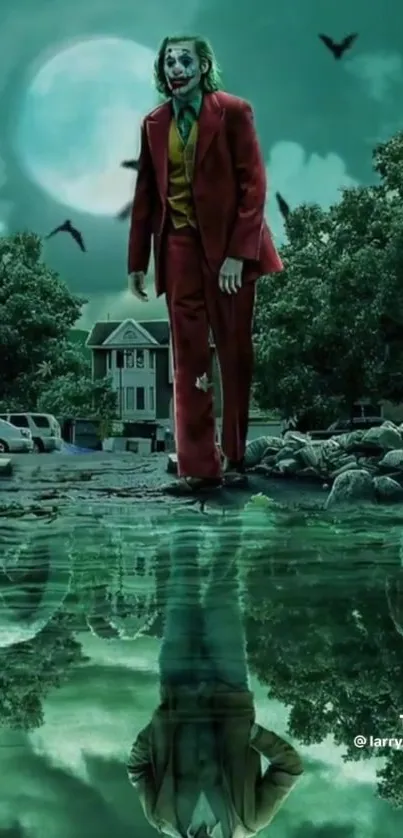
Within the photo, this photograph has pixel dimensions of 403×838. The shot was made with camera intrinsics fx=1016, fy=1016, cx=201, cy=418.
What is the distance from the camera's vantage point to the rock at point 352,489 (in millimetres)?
4469

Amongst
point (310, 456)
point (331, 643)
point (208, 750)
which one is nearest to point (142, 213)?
point (310, 456)

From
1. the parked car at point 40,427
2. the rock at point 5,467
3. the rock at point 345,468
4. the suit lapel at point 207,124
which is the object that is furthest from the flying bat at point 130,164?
the rock at point 345,468

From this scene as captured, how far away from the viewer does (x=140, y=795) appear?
78.2 inches

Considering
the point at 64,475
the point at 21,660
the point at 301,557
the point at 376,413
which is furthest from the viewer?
the point at 376,413

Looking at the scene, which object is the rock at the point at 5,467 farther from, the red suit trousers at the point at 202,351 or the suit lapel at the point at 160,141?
the suit lapel at the point at 160,141

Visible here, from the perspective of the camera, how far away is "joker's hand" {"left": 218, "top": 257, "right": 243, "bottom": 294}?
411 centimetres

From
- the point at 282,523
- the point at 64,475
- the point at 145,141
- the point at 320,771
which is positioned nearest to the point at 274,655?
the point at 320,771

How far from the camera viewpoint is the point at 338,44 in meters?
4.52

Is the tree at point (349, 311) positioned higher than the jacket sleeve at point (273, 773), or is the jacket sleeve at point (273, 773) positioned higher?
the tree at point (349, 311)

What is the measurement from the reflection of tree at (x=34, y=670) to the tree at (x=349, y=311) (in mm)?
2251

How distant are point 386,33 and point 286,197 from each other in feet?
2.78

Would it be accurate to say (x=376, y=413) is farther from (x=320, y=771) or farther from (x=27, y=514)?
(x=320, y=771)

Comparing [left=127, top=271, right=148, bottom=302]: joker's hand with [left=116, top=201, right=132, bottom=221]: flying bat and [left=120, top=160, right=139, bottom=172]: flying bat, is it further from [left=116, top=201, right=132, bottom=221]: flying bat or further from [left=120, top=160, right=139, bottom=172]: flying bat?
[left=120, top=160, right=139, bottom=172]: flying bat

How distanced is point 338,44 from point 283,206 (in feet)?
2.53
